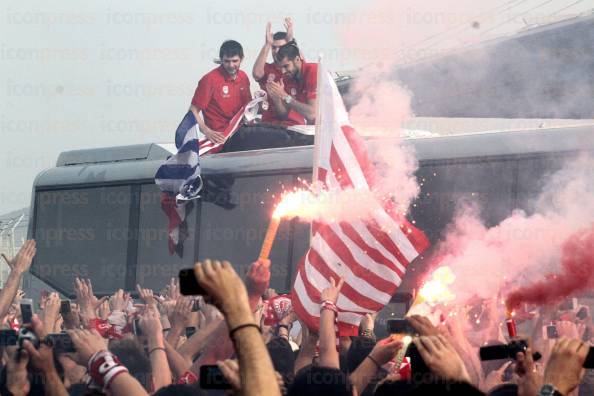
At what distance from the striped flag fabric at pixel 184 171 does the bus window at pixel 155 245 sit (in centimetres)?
9

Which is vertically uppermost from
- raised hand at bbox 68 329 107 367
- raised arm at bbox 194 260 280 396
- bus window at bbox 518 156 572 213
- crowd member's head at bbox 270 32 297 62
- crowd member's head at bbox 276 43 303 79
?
crowd member's head at bbox 270 32 297 62

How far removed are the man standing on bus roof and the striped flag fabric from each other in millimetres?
279

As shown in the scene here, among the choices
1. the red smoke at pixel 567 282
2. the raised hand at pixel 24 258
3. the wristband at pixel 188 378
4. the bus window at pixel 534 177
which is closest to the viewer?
the wristband at pixel 188 378

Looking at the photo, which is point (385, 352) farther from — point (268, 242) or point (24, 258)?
point (24, 258)

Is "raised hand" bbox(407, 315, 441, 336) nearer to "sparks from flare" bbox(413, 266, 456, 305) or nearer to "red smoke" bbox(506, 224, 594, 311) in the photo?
"red smoke" bbox(506, 224, 594, 311)

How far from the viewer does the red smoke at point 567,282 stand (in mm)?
6771

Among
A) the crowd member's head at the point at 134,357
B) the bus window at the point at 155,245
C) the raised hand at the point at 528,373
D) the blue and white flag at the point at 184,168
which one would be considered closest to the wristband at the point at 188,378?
the crowd member's head at the point at 134,357

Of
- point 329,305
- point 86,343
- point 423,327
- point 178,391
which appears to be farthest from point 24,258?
point 423,327

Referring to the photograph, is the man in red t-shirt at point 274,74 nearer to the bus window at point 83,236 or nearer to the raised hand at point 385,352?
the bus window at point 83,236

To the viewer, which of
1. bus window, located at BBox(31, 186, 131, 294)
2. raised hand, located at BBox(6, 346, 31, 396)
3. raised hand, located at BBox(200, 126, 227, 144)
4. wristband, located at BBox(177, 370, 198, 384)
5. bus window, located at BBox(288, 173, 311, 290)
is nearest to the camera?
raised hand, located at BBox(6, 346, 31, 396)

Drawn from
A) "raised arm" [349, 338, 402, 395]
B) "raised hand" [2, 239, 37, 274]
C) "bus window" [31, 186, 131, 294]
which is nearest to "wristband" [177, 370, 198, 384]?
"raised arm" [349, 338, 402, 395]

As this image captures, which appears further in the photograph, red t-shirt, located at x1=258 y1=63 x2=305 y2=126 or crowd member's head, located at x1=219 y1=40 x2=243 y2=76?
crowd member's head, located at x1=219 y1=40 x2=243 y2=76

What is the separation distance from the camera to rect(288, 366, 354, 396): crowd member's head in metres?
4.20

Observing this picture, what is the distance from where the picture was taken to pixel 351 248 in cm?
938
